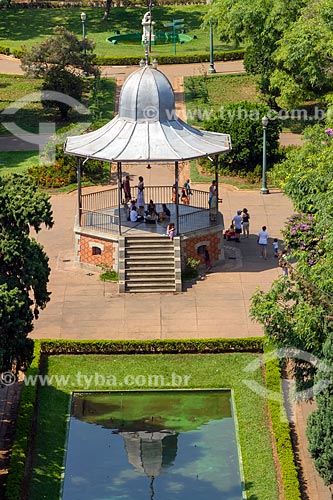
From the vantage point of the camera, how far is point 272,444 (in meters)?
40.7

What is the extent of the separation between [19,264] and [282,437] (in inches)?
371

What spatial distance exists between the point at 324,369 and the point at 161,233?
17900 mm

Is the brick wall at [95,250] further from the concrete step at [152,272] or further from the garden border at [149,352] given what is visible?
the garden border at [149,352]

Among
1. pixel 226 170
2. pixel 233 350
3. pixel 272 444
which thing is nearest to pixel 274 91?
pixel 226 170

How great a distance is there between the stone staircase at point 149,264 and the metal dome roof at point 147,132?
11.4ft

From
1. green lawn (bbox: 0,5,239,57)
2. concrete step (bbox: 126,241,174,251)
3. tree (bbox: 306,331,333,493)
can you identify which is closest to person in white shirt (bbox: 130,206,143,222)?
concrete step (bbox: 126,241,174,251)

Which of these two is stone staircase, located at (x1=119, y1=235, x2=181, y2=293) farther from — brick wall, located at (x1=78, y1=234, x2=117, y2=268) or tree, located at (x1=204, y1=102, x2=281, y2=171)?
tree, located at (x1=204, y1=102, x2=281, y2=171)

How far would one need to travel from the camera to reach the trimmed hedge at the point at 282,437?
3762cm


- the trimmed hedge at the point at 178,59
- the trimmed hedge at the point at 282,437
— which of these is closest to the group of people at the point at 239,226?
the trimmed hedge at the point at 282,437

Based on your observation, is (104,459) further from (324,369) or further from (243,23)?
(243,23)

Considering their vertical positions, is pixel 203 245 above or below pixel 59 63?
below

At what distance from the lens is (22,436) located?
40.3 m

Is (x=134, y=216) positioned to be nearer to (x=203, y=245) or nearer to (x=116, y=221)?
(x=116, y=221)

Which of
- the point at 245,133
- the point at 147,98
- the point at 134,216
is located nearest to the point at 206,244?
the point at 134,216
